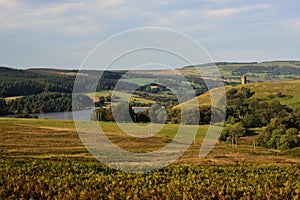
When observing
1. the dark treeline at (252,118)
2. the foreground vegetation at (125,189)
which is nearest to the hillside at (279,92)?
the dark treeline at (252,118)

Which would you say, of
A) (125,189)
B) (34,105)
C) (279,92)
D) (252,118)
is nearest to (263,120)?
(252,118)

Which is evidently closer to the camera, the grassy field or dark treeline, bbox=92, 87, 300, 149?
the grassy field

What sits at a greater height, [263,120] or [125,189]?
[125,189]

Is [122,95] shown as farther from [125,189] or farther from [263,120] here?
[263,120]

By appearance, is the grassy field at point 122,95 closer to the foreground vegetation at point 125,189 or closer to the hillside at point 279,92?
the foreground vegetation at point 125,189

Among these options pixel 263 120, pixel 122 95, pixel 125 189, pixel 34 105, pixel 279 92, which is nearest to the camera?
pixel 125 189

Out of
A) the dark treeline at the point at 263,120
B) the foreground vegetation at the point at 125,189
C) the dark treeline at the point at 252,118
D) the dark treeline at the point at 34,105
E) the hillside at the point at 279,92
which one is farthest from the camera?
the dark treeline at the point at 34,105

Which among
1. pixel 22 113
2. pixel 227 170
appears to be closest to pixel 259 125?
pixel 22 113

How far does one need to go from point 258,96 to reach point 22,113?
90212 mm

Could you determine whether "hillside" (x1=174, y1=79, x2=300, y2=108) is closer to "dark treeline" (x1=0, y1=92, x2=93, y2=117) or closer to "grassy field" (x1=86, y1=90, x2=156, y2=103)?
"dark treeline" (x1=0, y1=92, x2=93, y2=117)

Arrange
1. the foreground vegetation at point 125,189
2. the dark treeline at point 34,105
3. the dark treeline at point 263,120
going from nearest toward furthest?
the foreground vegetation at point 125,189 < the dark treeline at point 263,120 < the dark treeline at point 34,105

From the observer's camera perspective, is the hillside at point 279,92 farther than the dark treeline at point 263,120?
Yes

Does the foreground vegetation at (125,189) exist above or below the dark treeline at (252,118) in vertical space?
above

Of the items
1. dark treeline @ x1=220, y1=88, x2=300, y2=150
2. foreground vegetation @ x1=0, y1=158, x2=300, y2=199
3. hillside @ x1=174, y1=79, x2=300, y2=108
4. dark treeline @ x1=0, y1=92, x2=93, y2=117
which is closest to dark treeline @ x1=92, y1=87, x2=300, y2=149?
dark treeline @ x1=220, y1=88, x2=300, y2=150
